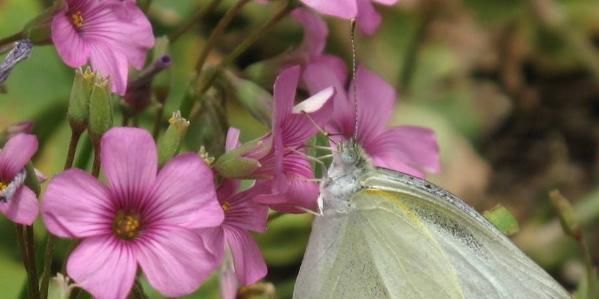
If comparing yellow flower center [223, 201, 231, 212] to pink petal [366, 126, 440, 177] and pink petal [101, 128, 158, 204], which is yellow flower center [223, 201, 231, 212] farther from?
pink petal [366, 126, 440, 177]

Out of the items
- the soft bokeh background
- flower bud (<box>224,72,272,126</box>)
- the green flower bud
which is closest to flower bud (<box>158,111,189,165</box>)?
flower bud (<box>224,72,272,126</box>)

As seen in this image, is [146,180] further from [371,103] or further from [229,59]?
[371,103]

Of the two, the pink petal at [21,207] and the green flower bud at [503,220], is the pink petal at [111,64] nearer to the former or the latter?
the pink petal at [21,207]

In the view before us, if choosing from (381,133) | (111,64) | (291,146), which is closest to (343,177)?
(291,146)

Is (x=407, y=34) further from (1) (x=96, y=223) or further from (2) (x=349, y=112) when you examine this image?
(1) (x=96, y=223)

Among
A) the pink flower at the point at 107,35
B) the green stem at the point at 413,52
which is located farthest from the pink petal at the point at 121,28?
the green stem at the point at 413,52

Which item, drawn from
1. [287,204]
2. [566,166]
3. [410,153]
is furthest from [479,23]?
[287,204]

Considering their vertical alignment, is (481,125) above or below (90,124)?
below

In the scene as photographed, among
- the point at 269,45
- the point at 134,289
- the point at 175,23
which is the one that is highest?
the point at 134,289
